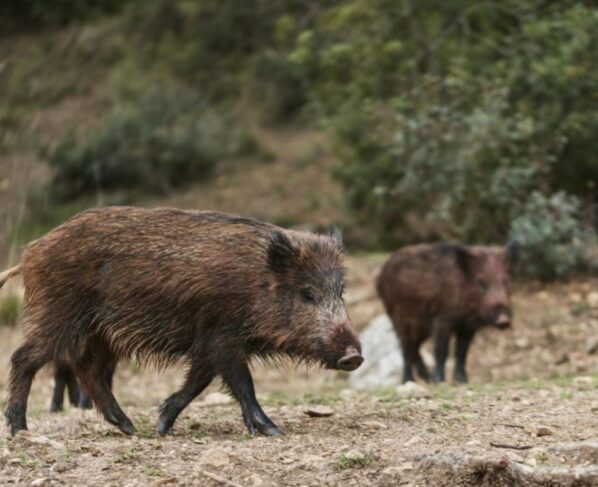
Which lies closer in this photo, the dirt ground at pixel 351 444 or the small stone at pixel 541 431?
the dirt ground at pixel 351 444

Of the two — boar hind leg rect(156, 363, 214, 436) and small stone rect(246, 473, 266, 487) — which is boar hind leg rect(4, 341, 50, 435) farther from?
small stone rect(246, 473, 266, 487)

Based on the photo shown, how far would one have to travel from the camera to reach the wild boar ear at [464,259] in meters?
10.8

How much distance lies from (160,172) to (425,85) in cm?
863

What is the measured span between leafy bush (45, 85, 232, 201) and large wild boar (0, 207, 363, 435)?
14451 mm

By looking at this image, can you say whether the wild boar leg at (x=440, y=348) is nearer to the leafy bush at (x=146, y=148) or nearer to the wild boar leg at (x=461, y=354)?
the wild boar leg at (x=461, y=354)

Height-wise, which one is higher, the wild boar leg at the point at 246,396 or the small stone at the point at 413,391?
the wild boar leg at the point at 246,396

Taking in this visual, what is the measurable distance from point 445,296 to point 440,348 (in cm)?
53

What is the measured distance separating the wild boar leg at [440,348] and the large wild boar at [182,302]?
4.25 metres

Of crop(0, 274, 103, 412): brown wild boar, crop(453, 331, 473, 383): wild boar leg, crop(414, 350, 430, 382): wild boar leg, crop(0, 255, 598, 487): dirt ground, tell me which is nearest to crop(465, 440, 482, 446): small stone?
crop(0, 255, 598, 487): dirt ground

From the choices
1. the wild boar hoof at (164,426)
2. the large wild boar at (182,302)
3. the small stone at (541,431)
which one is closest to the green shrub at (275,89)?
the large wild boar at (182,302)

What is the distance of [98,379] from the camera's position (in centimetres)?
673

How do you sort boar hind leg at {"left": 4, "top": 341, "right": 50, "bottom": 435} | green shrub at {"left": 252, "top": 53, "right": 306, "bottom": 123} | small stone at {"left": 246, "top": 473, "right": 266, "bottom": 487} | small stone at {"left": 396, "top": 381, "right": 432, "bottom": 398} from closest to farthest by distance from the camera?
small stone at {"left": 246, "top": 473, "right": 266, "bottom": 487}
boar hind leg at {"left": 4, "top": 341, "right": 50, "bottom": 435}
small stone at {"left": 396, "top": 381, "right": 432, "bottom": 398}
green shrub at {"left": 252, "top": 53, "right": 306, "bottom": 123}

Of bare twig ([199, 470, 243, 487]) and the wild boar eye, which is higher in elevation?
the wild boar eye

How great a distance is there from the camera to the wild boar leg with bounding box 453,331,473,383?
416 inches
